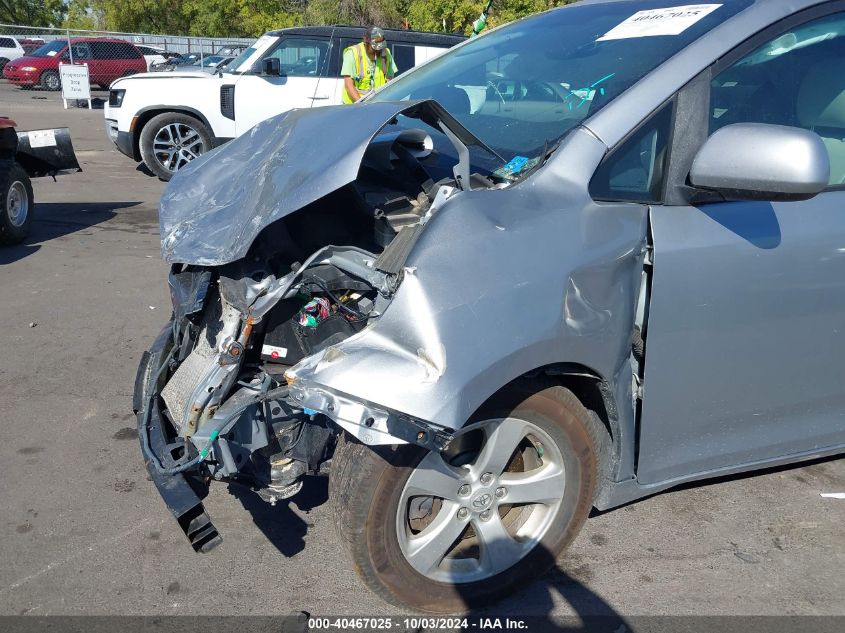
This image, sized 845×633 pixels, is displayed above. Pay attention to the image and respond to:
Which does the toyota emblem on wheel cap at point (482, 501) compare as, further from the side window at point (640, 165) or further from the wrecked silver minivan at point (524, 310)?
the side window at point (640, 165)

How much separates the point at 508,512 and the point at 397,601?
20.5 inches

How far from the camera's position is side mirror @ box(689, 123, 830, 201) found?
7.68 feet

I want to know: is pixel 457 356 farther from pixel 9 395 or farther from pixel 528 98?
pixel 9 395

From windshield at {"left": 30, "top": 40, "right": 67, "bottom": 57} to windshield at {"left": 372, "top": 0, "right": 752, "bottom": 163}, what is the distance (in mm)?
27405

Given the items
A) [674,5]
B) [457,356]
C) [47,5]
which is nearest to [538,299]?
[457,356]

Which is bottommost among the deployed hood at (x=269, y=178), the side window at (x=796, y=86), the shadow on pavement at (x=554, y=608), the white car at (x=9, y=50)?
the white car at (x=9, y=50)

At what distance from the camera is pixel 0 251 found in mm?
7004

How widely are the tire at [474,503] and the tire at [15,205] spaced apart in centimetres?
576

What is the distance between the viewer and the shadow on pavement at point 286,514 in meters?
3.09

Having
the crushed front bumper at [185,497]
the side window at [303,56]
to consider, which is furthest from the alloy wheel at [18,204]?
the crushed front bumper at [185,497]

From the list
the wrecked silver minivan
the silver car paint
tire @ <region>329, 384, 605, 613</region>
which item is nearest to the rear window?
the wrecked silver minivan

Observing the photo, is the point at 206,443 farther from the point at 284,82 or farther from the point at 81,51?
the point at 81,51

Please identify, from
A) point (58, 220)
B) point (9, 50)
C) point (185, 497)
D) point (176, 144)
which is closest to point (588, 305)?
point (185, 497)

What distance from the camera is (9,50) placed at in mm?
31406
